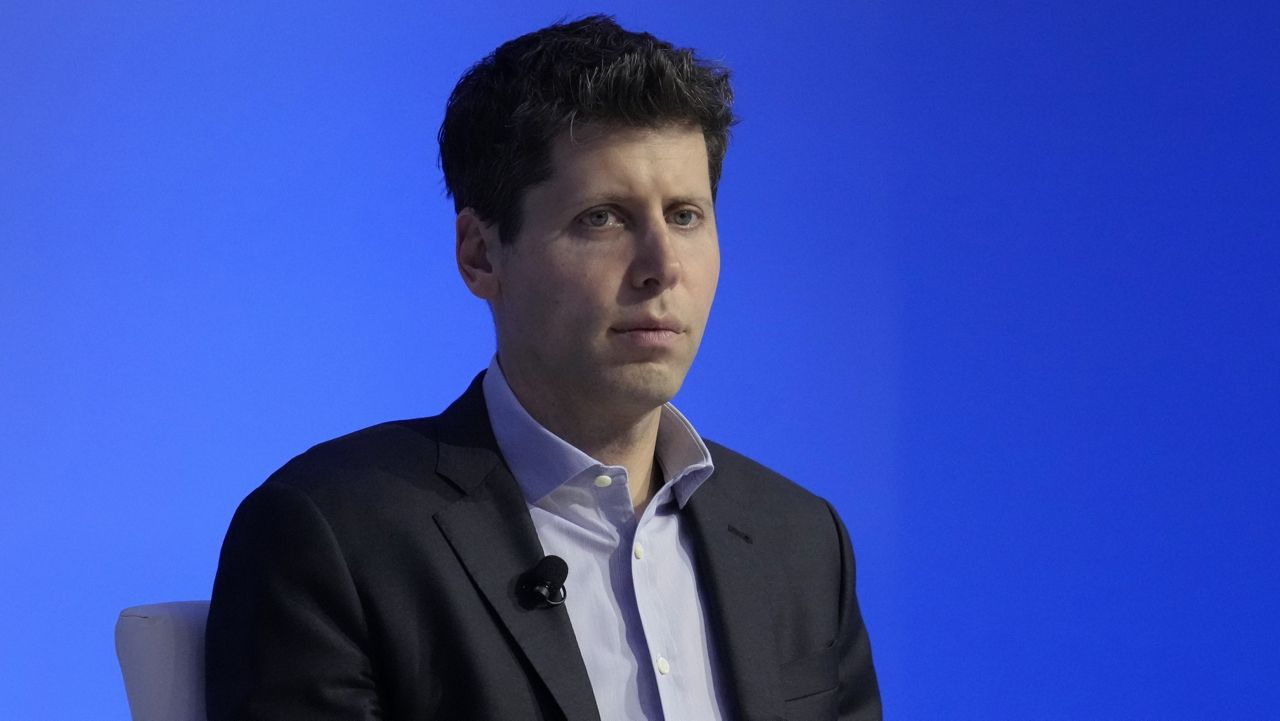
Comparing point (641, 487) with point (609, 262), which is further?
point (641, 487)

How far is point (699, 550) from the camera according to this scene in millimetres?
1615

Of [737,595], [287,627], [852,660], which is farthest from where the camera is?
[852,660]

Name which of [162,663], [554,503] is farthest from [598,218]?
[162,663]

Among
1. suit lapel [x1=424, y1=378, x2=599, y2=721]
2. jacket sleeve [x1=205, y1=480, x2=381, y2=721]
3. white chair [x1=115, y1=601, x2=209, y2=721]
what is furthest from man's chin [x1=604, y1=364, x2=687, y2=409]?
white chair [x1=115, y1=601, x2=209, y2=721]

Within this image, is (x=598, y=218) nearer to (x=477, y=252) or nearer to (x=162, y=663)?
(x=477, y=252)

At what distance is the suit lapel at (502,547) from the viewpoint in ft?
4.62

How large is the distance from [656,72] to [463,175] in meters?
0.26

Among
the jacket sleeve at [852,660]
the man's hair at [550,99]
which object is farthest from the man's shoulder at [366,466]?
the jacket sleeve at [852,660]

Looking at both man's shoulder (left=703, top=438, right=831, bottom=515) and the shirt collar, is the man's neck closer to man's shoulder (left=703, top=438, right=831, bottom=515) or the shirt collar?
the shirt collar

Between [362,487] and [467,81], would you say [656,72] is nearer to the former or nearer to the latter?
[467,81]

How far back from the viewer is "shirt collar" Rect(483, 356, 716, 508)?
152 centimetres

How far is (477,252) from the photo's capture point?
1615 millimetres

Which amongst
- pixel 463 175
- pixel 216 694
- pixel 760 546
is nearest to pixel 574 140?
pixel 463 175

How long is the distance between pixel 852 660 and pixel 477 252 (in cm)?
66
